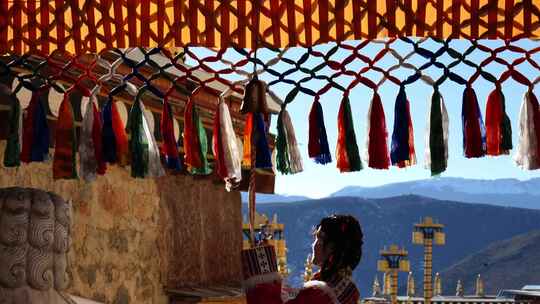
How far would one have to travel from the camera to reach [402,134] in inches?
137

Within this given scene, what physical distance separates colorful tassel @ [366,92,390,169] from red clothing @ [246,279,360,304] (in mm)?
420

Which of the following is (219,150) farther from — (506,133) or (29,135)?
(506,133)

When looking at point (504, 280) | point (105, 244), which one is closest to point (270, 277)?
point (105, 244)

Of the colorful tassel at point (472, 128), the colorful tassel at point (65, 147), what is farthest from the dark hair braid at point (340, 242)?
the colorful tassel at point (65, 147)

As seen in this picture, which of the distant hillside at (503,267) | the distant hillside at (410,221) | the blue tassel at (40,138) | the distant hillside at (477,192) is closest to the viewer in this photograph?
the blue tassel at (40,138)

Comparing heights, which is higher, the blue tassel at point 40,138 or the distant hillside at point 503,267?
the blue tassel at point 40,138

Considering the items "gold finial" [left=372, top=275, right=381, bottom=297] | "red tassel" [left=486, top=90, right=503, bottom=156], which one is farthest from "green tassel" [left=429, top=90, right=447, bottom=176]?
"gold finial" [left=372, top=275, right=381, bottom=297]

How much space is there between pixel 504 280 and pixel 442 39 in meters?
74.3

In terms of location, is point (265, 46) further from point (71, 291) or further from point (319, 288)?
point (71, 291)

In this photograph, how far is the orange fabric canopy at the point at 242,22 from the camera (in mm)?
3439

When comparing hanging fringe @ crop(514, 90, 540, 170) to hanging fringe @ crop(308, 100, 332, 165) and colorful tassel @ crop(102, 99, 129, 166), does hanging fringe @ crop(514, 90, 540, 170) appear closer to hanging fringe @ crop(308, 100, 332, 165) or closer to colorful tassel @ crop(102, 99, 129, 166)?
hanging fringe @ crop(308, 100, 332, 165)

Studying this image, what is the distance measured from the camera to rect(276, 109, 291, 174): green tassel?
3.52 meters

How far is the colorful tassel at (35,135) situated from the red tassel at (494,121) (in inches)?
62.3

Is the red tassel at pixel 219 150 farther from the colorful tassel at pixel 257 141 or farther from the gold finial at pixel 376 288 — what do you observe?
the gold finial at pixel 376 288
